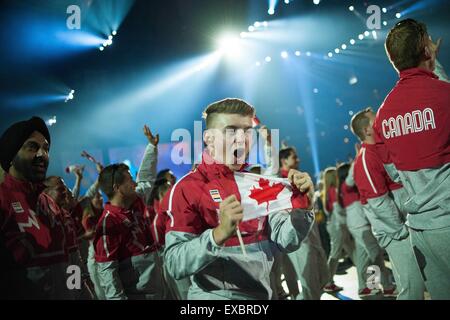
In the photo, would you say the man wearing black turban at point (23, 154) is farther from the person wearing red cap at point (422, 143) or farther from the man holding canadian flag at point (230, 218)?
the person wearing red cap at point (422, 143)

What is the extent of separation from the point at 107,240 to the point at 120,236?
117 mm

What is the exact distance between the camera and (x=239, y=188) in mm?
2354

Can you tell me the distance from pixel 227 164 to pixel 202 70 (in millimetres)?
5121

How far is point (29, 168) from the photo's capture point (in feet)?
8.66

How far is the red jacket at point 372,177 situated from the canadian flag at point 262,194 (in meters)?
1.54

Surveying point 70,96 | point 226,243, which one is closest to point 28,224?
point 226,243

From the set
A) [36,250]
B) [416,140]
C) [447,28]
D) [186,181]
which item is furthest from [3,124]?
[447,28]

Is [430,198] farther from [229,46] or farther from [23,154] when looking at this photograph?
[229,46]

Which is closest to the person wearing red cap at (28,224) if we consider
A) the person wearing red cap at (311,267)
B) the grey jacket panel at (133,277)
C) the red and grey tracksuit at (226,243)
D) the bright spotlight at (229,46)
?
the grey jacket panel at (133,277)

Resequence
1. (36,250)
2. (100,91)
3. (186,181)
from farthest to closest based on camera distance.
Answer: (100,91) → (36,250) → (186,181)

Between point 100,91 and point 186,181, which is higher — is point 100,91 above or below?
above

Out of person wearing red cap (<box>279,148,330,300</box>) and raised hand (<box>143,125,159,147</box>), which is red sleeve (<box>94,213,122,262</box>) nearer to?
raised hand (<box>143,125,159,147</box>)

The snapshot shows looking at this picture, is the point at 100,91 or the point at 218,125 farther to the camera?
the point at 100,91

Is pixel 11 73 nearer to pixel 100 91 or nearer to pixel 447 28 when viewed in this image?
pixel 100 91
